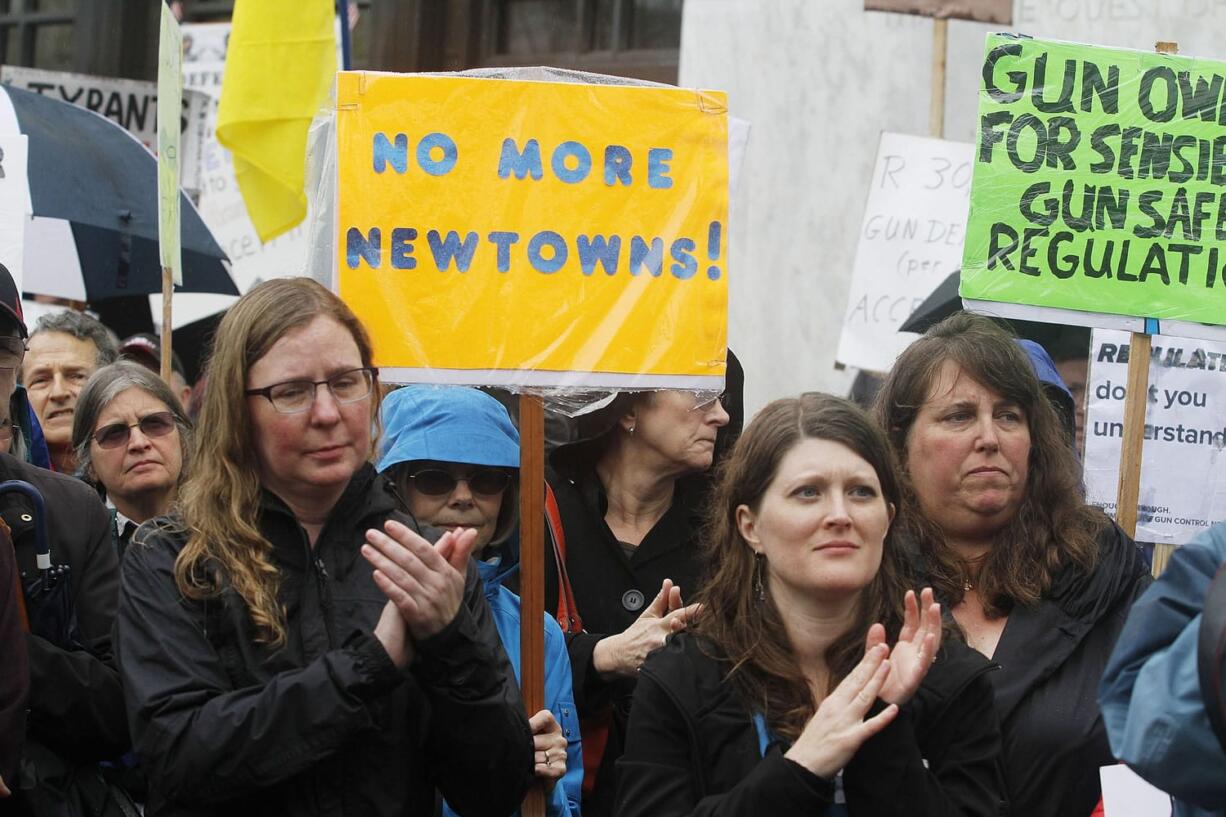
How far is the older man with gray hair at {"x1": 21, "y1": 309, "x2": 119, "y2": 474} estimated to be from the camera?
5422 mm

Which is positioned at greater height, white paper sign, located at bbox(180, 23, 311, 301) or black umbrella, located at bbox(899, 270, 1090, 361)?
white paper sign, located at bbox(180, 23, 311, 301)

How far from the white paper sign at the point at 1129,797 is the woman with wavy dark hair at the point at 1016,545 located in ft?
0.45

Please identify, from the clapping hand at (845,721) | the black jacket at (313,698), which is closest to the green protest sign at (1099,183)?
the clapping hand at (845,721)

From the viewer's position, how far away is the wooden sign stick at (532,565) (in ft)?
12.0

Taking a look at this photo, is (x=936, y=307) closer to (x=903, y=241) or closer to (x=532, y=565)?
(x=903, y=241)

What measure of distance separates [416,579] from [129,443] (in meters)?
1.91

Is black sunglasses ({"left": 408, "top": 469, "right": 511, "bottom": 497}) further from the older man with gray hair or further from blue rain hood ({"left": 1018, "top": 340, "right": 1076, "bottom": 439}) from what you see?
the older man with gray hair

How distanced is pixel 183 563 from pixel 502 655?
1.93 feet

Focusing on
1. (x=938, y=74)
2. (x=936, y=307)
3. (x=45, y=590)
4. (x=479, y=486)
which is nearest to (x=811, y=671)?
(x=479, y=486)

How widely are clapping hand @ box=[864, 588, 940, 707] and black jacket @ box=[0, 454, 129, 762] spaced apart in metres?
1.44

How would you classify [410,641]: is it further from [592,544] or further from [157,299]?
[157,299]

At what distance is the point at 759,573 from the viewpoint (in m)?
3.14

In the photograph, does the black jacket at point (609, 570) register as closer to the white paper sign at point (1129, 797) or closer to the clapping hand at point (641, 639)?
the clapping hand at point (641, 639)

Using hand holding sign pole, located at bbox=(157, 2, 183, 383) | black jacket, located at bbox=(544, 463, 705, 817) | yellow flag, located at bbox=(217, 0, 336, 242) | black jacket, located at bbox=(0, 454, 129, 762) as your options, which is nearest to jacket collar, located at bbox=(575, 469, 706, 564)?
black jacket, located at bbox=(544, 463, 705, 817)
